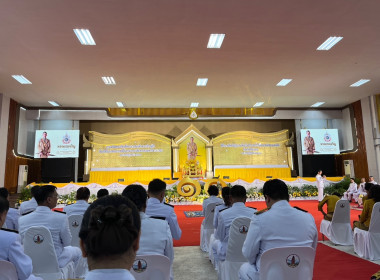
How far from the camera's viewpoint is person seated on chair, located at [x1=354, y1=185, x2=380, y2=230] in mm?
3883

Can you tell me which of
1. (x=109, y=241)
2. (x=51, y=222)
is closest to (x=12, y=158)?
(x=51, y=222)

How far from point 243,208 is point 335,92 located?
11188 millimetres

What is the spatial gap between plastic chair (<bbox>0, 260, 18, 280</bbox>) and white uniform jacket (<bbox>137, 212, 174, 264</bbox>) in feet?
2.47

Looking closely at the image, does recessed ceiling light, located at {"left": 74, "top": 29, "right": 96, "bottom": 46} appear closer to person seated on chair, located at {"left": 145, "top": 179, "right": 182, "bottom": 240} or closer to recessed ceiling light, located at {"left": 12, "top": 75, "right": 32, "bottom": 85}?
recessed ceiling light, located at {"left": 12, "top": 75, "right": 32, "bottom": 85}

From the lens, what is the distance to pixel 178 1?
18.3 ft

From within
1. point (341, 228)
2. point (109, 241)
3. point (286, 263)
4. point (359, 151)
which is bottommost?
point (341, 228)

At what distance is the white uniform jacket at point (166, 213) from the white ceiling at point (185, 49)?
4.37 metres

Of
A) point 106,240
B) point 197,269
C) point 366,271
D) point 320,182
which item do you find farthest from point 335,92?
point 106,240

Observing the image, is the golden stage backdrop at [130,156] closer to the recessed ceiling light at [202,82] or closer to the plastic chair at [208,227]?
the recessed ceiling light at [202,82]

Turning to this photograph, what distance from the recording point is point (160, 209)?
A: 2830 millimetres

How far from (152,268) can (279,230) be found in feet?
2.83

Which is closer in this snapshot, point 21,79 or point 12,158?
point 21,79

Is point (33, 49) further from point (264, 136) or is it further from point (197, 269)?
point (264, 136)

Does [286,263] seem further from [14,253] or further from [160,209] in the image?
[14,253]
